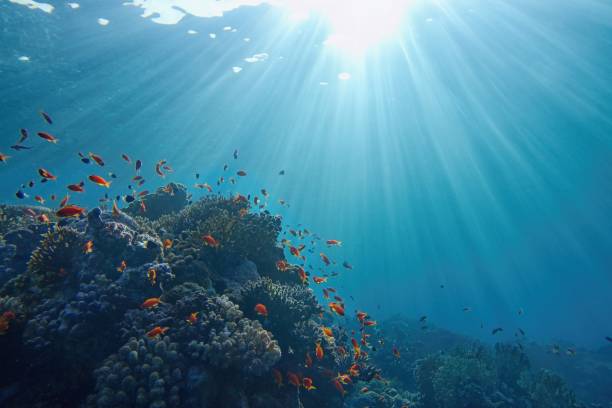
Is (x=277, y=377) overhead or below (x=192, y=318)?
below

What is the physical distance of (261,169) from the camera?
57156mm

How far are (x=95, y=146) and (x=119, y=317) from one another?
39.6 metres

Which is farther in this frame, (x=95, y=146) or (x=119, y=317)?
(x=95, y=146)

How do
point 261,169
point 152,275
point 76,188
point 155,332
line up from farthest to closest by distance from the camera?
point 261,169 < point 76,188 < point 152,275 < point 155,332

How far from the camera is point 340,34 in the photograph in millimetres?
24188

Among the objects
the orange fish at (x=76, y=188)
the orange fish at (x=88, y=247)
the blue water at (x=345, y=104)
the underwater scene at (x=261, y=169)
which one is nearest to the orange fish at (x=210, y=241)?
the underwater scene at (x=261, y=169)

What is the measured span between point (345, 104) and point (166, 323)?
32.7 m

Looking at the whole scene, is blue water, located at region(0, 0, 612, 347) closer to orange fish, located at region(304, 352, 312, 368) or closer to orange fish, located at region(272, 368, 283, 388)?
orange fish, located at region(304, 352, 312, 368)

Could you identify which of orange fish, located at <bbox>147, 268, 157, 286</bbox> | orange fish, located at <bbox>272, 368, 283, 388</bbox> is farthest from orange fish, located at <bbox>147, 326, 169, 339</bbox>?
orange fish, located at <bbox>272, 368, 283, 388</bbox>

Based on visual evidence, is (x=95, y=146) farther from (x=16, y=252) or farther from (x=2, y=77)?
(x=16, y=252)

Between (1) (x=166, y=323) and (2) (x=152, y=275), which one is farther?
(2) (x=152, y=275)

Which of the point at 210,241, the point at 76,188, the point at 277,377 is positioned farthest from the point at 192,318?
the point at 76,188

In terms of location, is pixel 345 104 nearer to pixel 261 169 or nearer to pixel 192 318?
pixel 261 169

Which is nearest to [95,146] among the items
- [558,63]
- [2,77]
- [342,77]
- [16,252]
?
[2,77]
